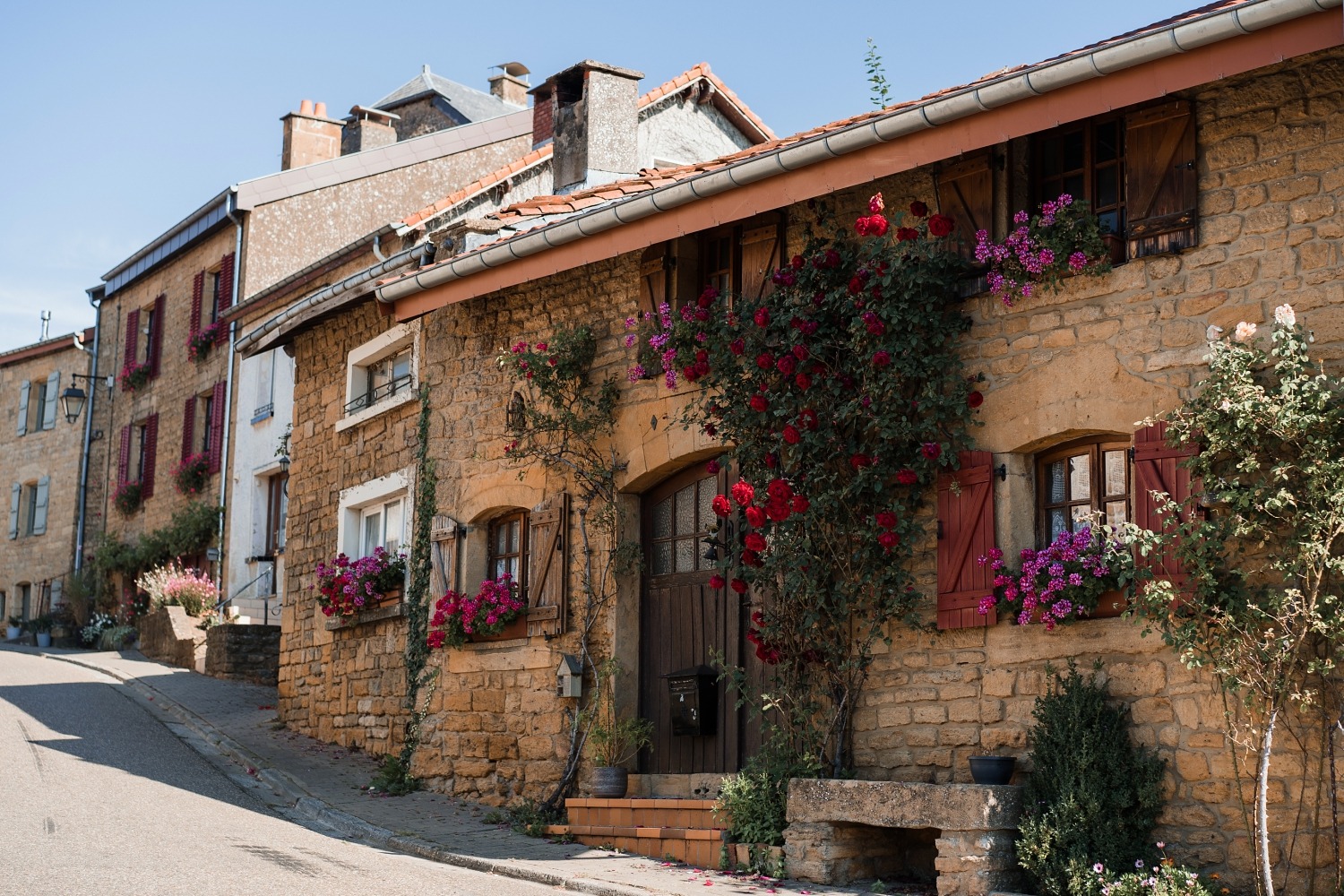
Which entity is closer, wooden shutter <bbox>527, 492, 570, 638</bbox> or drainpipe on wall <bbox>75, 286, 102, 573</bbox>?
wooden shutter <bbox>527, 492, 570, 638</bbox>

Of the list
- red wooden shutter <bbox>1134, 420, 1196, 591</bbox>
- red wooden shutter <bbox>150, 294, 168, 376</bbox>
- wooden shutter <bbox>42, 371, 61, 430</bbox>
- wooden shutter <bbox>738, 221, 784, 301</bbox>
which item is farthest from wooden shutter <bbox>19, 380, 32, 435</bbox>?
red wooden shutter <bbox>1134, 420, 1196, 591</bbox>

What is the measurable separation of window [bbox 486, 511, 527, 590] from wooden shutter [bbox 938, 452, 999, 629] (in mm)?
3708

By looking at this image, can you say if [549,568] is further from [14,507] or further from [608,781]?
[14,507]

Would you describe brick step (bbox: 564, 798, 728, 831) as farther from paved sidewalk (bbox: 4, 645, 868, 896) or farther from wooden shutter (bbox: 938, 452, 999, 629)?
wooden shutter (bbox: 938, 452, 999, 629)

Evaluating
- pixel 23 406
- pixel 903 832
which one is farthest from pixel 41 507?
pixel 903 832

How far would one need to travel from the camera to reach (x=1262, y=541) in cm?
662

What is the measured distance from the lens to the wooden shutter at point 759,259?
912cm

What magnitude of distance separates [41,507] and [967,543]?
22773 millimetres

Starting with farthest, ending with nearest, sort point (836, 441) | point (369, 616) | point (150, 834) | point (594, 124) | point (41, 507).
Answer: point (41, 507) < point (594, 124) < point (369, 616) < point (150, 834) < point (836, 441)

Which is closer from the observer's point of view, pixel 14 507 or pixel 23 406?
pixel 14 507

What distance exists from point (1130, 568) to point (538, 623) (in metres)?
4.50

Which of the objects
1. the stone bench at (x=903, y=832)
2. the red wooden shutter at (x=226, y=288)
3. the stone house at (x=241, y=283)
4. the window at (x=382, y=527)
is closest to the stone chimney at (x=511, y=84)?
the stone house at (x=241, y=283)

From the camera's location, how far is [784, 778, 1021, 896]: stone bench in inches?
275

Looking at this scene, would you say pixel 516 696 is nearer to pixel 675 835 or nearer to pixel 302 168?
pixel 675 835
